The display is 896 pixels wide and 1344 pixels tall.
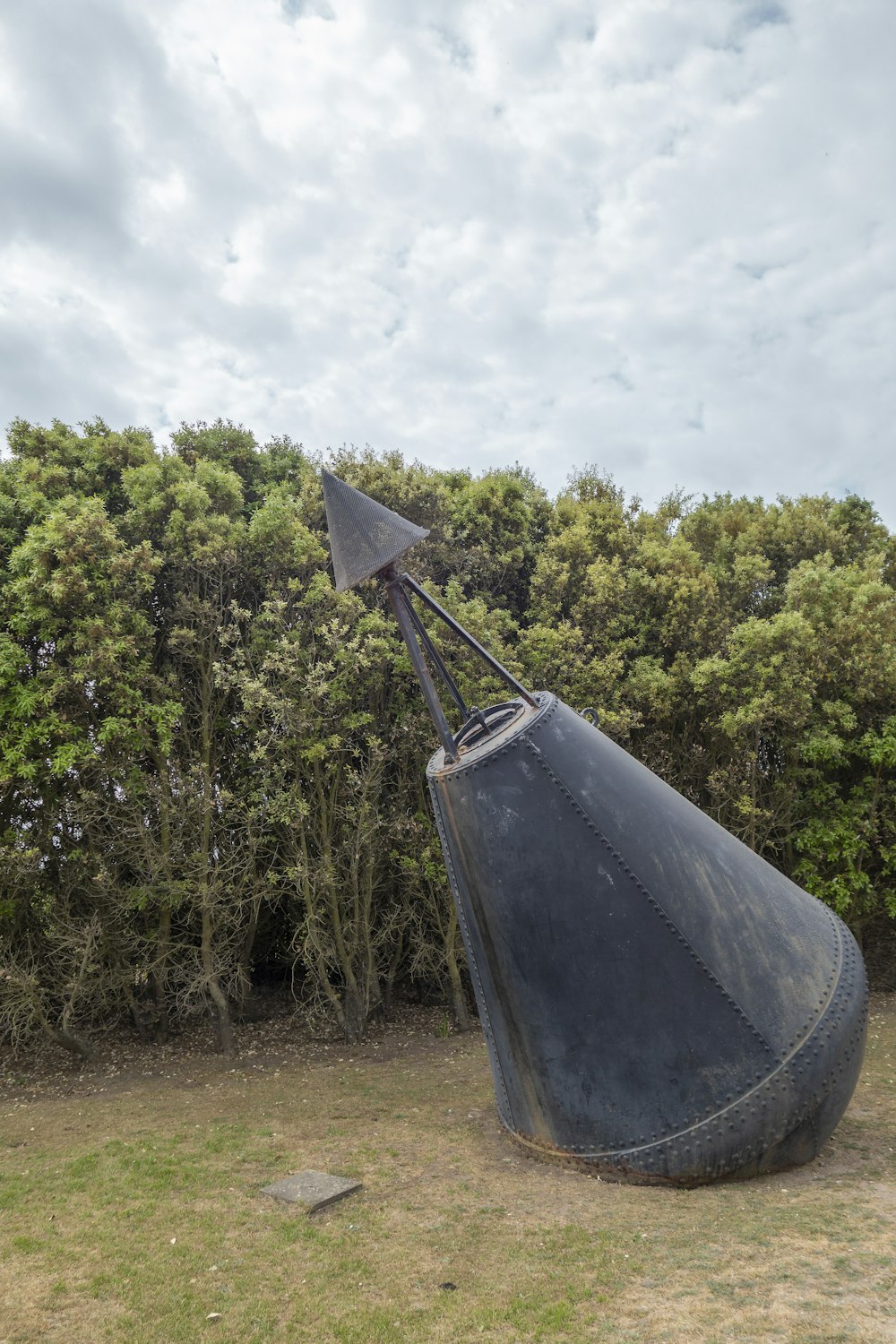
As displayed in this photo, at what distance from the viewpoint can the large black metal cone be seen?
7.42 metres

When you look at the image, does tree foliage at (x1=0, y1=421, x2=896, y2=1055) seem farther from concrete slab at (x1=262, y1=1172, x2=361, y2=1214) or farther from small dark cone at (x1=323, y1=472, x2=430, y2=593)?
concrete slab at (x1=262, y1=1172, x2=361, y2=1214)

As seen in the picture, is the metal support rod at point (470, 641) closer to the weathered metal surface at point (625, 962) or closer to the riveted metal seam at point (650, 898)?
the weathered metal surface at point (625, 962)

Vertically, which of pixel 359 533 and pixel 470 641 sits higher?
pixel 359 533

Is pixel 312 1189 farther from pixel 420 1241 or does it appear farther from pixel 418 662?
pixel 418 662

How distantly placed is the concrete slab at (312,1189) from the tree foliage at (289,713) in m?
5.96

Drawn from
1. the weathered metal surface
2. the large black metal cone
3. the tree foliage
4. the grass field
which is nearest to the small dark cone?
the weathered metal surface

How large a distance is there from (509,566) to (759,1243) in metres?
14.6

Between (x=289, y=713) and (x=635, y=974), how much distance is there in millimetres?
7982

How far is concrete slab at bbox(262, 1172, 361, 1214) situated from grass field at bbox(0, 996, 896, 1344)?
0.53 feet

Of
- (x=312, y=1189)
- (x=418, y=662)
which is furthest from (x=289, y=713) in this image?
(x=312, y=1189)

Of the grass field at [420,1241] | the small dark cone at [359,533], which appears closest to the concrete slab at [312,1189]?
the grass field at [420,1241]

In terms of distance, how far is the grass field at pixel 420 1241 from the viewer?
18.6 ft

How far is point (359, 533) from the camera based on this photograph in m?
8.34

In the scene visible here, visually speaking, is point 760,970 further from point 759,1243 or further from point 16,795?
point 16,795
